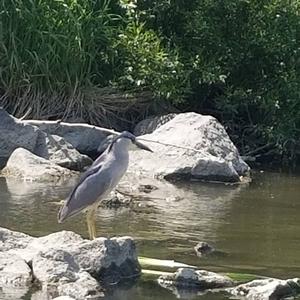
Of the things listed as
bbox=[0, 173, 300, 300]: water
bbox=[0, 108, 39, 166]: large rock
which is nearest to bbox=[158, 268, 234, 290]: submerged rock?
bbox=[0, 173, 300, 300]: water

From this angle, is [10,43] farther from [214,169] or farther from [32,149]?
[214,169]

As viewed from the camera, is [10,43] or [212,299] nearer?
[212,299]

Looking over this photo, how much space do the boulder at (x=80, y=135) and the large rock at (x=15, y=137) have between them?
399mm

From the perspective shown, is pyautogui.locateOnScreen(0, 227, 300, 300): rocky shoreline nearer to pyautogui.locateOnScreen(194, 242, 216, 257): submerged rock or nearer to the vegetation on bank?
pyautogui.locateOnScreen(194, 242, 216, 257): submerged rock

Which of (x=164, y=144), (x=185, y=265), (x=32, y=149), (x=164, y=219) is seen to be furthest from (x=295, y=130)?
(x=185, y=265)

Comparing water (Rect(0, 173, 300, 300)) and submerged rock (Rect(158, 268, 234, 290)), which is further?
water (Rect(0, 173, 300, 300))

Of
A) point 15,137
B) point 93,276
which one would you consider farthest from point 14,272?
point 15,137

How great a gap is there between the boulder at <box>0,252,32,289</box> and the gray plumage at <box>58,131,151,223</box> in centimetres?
85

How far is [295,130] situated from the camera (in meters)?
14.6

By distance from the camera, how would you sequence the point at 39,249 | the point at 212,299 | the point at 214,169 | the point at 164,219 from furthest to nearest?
1. the point at 214,169
2. the point at 164,219
3. the point at 39,249
4. the point at 212,299

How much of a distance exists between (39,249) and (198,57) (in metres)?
7.39

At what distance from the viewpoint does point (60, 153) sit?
13.3 m

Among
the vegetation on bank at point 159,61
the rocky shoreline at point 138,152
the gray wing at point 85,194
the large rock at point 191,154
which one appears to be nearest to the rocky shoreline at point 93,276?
the gray wing at point 85,194

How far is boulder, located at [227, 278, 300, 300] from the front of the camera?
7387mm
